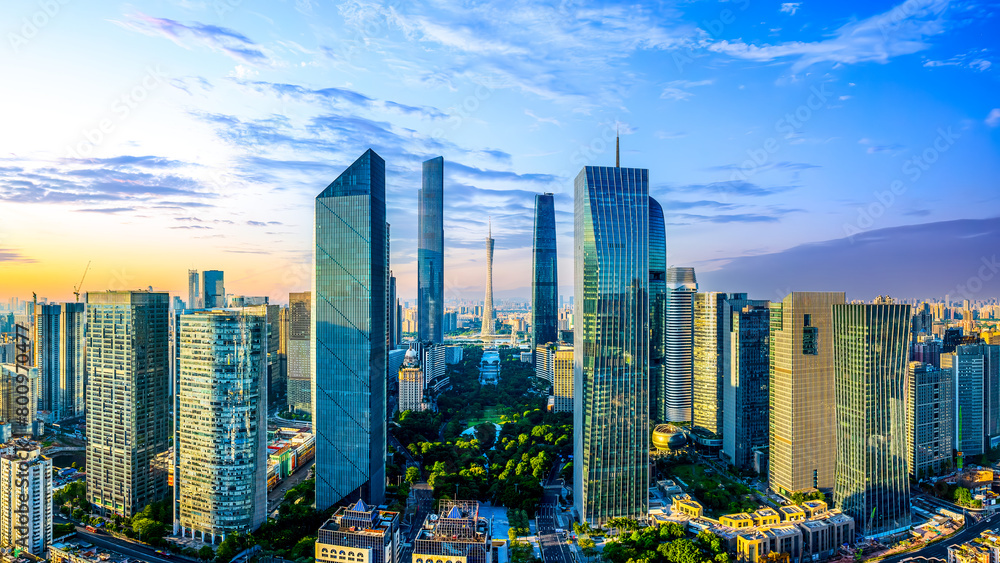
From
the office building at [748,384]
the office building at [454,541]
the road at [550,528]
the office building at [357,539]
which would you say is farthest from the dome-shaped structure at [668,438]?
the office building at [357,539]

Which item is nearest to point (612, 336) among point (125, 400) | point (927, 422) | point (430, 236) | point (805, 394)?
point (805, 394)

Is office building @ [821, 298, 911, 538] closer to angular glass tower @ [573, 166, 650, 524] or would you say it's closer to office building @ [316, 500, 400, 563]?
angular glass tower @ [573, 166, 650, 524]

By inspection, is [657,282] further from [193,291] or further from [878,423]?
[193,291]

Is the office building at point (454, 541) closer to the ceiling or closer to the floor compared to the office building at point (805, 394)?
closer to the floor

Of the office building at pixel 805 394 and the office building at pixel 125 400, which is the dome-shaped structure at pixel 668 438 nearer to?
the office building at pixel 805 394

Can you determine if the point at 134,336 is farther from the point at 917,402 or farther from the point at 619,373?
the point at 917,402

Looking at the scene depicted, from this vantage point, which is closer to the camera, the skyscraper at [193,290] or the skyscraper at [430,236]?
the skyscraper at [193,290]
